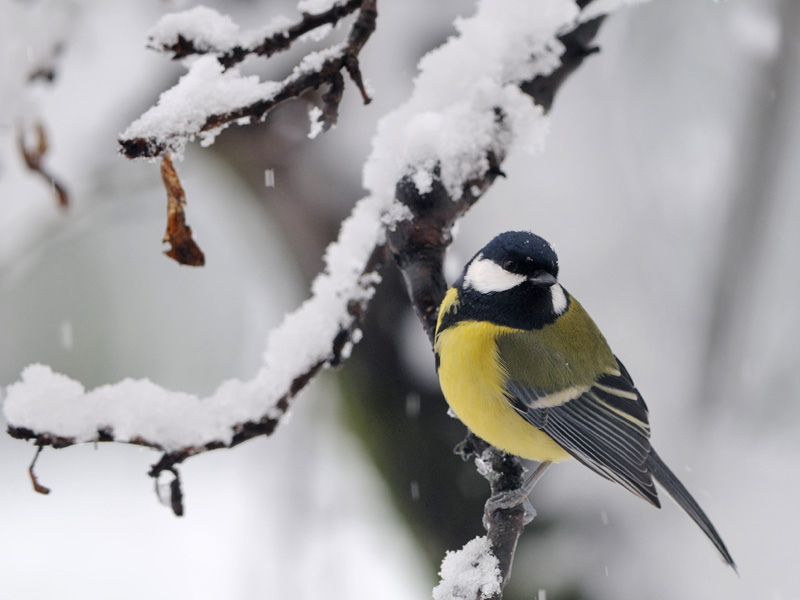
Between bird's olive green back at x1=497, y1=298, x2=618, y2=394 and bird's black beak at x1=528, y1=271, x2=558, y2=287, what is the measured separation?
189 mm

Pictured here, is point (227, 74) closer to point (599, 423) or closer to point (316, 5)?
point (316, 5)

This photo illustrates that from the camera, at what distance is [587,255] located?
3498mm

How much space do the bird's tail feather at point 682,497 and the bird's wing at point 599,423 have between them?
43mm

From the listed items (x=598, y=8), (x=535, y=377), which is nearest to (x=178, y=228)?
(x=535, y=377)

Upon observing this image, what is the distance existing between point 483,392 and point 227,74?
91 centimetres

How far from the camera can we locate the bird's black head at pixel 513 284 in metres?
1.69

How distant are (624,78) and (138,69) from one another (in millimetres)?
2467

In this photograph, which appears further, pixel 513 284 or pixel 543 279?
pixel 513 284

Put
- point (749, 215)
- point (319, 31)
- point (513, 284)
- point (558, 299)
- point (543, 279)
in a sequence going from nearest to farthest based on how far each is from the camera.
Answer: point (319, 31) → point (543, 279) → point (513, 284) → point (558, 299) → point (749, 215)

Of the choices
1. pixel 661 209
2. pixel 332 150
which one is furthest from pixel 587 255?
pixel 332 150

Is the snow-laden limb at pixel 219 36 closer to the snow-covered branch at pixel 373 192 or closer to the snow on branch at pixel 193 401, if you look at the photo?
the snow-covered branch at pixel 373 192

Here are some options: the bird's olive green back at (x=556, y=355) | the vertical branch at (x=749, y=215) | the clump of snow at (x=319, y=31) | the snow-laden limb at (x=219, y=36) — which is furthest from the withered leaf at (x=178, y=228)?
the vertical branch at (x=749, y=215)

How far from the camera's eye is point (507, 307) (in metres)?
1.82

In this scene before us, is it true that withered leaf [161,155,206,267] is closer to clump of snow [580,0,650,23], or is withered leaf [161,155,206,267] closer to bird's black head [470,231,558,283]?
bird's black head [470,231,558,283]
